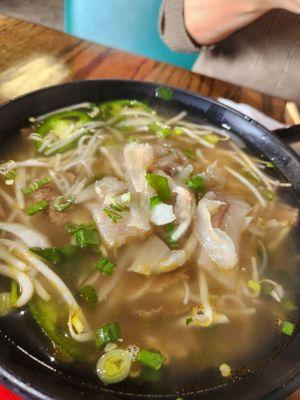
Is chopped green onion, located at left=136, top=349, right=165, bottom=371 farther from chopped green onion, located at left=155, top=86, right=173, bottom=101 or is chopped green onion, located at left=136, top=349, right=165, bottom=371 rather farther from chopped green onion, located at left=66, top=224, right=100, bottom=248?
chopped green onion, located at left=155, top=86, right=173, bottom=101

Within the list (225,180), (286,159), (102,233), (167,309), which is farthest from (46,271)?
(286,159)

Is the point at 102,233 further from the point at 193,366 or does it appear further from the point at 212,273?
the point at 193,366

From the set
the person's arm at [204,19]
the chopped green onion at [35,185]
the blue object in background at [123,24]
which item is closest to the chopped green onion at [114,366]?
the chopped green onion at [35,185]

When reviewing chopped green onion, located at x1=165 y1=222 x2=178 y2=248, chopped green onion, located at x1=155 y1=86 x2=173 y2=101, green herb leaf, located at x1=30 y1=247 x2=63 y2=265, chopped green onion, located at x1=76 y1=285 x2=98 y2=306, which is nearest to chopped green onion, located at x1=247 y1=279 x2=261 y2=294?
chopped green onion, located at x1=165 y1=222 x2=178 y2=248

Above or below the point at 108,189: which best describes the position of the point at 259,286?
below

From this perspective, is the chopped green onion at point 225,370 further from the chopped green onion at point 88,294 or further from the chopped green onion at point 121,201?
the chopped green onion at point 121,201

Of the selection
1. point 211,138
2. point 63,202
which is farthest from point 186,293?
point 211,138

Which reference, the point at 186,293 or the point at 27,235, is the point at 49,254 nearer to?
the point at 27,235
